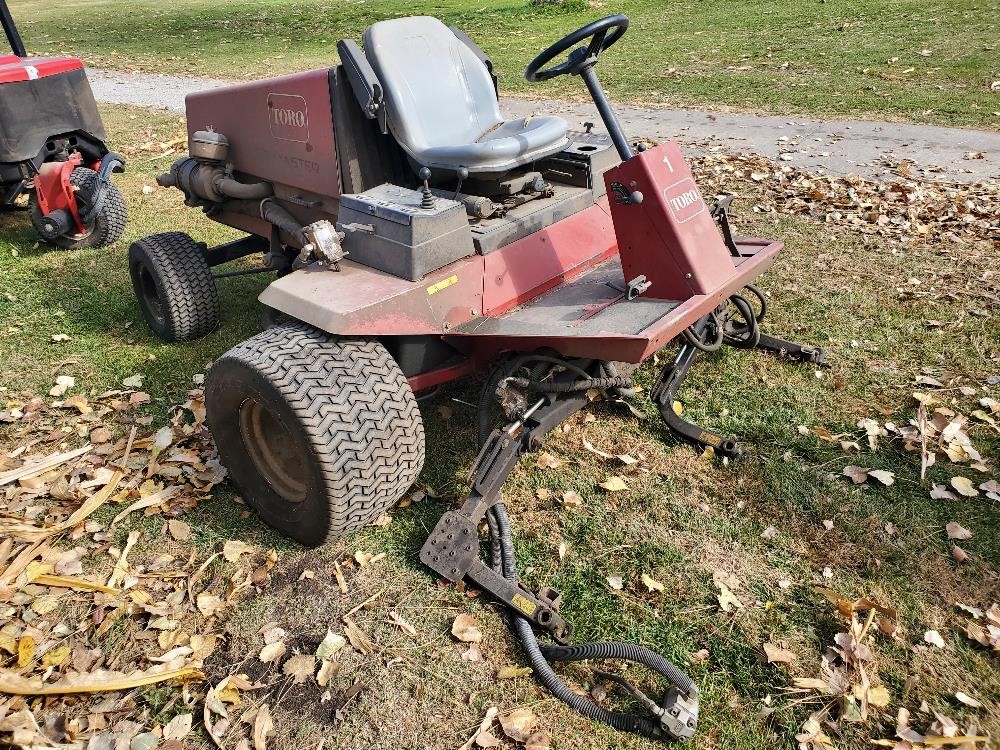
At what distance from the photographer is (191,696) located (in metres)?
2.58

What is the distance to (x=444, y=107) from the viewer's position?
3.81 m

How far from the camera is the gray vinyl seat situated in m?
3.42

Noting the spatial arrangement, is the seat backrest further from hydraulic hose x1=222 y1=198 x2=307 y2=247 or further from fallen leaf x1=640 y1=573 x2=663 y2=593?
fallen leaf x1=640 y1=573 x2=663 y2=593

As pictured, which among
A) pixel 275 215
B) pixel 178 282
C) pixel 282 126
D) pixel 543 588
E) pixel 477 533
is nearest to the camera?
pixel 543 588

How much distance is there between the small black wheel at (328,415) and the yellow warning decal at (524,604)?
624 millimetres

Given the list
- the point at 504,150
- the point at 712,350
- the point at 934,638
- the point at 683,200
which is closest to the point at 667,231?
the point at 683,200

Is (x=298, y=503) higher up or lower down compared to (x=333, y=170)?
lower down

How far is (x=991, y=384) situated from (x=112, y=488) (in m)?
4.39

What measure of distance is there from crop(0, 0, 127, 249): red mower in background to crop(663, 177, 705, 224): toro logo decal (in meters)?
4.76

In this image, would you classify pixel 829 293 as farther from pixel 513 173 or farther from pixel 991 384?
pixel 513 173

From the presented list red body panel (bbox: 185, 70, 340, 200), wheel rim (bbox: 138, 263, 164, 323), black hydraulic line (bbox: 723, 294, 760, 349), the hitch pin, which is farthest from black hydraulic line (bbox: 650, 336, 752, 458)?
wheel rim (bbox: 138, 263, 164, 323)

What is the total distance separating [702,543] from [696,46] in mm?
12195

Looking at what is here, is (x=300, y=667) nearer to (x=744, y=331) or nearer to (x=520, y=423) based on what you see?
(x=520, y=423)

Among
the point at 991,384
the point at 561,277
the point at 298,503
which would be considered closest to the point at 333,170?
the point at 561,277
